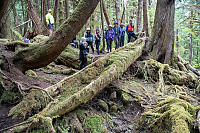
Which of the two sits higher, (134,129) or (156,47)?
(156,47)

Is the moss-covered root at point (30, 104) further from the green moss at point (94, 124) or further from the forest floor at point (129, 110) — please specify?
the green moss at point (94, 124)

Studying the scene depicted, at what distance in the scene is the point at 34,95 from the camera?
417 centimetres

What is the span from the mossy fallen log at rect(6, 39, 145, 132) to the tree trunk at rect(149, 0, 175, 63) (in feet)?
8.56

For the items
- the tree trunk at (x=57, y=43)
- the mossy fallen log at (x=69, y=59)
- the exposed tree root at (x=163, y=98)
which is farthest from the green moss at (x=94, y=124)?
the mossy fallen log at (x=69, y=59)

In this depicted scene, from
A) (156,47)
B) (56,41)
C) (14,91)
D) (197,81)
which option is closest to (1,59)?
(14,91)

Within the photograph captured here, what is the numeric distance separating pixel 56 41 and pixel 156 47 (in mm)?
6026

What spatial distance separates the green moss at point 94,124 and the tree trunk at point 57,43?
2.39m

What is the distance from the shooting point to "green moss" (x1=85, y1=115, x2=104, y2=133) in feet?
13.5

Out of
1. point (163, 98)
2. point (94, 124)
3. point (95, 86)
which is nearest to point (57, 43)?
point (95, 86)

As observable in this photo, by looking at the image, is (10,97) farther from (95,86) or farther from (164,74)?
(164,74)

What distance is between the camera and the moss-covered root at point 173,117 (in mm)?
3305

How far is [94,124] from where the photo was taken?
425 cm

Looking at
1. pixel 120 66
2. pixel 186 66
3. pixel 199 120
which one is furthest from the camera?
pixel 186 66

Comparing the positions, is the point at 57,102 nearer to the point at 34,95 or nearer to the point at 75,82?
the point at 34,95
